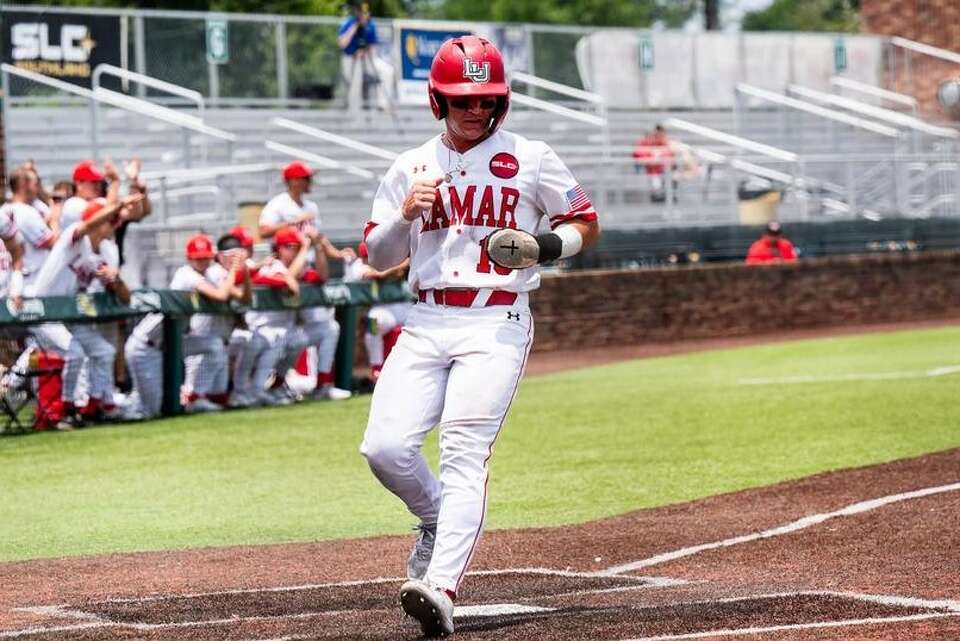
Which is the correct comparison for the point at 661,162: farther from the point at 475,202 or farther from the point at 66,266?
the point at 475,202

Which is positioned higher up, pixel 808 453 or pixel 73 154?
pixel 73 154

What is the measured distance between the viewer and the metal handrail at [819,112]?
95.3ft

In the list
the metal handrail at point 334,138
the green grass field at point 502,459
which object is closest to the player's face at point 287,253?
the green grass field at point 502,459

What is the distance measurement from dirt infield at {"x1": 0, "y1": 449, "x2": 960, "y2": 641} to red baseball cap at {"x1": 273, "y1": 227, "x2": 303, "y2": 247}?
7639mm

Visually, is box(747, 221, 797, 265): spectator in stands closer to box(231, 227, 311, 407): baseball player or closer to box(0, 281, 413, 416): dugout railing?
box(0, 281, 413, 416): dugout railing

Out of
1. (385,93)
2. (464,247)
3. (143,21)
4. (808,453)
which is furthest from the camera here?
(385,93)

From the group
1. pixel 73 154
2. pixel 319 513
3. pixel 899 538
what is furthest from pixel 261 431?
pixel 73 154

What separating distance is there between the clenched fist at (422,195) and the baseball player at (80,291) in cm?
819

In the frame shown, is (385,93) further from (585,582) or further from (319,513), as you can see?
(585,582)

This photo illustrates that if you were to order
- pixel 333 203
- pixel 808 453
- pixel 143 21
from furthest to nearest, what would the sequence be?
pixel 143 21
pixel 333 203
pixel 808 453

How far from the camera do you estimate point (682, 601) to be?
6.23 m

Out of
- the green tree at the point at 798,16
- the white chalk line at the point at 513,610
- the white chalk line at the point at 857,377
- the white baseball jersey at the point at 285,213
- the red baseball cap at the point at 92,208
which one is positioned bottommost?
the white chalk line at the point at 857,377

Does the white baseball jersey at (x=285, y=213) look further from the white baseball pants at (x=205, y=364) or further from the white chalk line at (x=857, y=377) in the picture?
the white chalk line at (x=857, y=377)

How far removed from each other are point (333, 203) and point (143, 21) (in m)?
4.34
